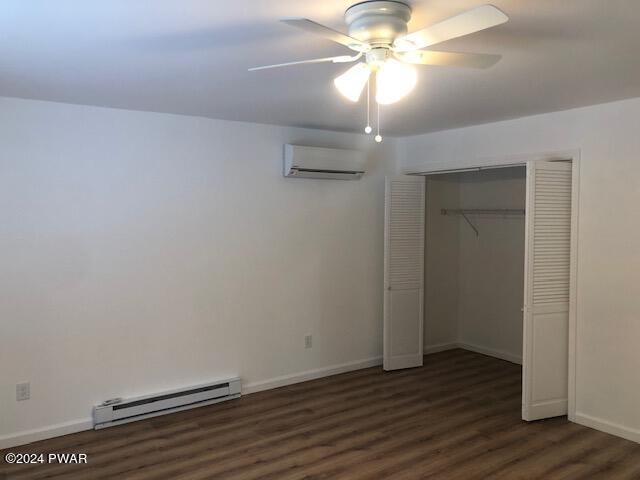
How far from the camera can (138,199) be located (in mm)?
4137

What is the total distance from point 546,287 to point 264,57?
2.74 meters

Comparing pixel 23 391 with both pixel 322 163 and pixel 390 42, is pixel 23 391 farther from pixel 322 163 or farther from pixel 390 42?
pixel 390 42

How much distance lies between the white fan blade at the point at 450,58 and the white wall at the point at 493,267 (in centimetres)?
373

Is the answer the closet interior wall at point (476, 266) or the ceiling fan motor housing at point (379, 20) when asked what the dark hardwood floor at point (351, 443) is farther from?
the ceiling fan motor housing at point (379, 20)

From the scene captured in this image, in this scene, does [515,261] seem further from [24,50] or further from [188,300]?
[24,50]

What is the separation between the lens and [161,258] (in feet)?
14.0

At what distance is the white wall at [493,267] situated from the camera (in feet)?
18.9

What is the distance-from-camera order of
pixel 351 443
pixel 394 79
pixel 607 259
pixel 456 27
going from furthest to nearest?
pixel 607 259 → pixel 351 443 → pixel 394 79 → pixel 456 27

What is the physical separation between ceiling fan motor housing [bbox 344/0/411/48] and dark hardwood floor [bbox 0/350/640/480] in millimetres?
2498

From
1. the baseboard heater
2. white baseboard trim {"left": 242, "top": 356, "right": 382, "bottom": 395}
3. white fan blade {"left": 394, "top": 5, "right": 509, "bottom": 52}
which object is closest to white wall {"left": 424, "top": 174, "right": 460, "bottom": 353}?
white baseboard trim {"left": 242, "top": 356, "right": 382, "bottom": 395}

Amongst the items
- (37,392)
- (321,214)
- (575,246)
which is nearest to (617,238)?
(575,246)

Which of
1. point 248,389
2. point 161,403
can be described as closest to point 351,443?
point 248,389

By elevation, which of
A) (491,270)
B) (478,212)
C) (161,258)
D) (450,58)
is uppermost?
(450,58)

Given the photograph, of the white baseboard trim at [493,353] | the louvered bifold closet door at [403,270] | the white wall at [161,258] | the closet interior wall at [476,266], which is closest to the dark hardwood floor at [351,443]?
the white wall at [161,258]
